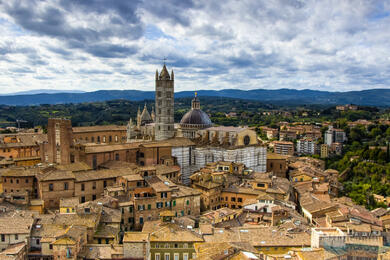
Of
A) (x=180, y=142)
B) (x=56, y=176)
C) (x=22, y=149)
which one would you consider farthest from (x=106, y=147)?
(x=22, y=149)

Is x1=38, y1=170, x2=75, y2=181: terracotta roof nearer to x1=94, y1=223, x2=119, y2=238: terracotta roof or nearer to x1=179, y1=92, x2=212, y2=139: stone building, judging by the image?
x1=94, y1=223, x2=119, y2=238: terracotta roof

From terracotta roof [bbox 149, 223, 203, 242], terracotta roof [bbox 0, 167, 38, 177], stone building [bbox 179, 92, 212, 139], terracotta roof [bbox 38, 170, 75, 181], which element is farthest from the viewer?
stone building [bbox 179, 92, 212, 139]

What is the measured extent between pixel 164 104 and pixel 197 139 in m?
8.25

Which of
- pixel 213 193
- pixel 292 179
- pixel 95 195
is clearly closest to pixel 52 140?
pixel 95 195

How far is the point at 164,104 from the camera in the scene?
2431 inches

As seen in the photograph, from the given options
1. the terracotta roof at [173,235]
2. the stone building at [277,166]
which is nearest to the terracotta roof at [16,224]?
the terracotta roof at [173,235]

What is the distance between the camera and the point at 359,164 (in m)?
69.9

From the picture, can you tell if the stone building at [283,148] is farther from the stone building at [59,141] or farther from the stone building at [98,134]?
the stone building at [59,141]

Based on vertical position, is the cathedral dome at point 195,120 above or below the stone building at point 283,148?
above

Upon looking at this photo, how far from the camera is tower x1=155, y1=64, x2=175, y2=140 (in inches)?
2430

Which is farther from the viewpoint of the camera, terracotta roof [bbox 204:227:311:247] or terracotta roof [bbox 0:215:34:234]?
terracotta roof [bbox 0:215:34:234]

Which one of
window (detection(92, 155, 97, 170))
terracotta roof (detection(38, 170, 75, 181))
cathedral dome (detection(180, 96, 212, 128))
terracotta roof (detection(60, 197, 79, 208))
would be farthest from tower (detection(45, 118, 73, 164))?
cathedral dome (detection(180, 96, 212, 128))

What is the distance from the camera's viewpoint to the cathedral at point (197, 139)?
55.2m

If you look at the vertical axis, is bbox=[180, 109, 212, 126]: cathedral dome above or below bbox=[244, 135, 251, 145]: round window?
above
